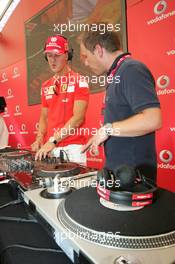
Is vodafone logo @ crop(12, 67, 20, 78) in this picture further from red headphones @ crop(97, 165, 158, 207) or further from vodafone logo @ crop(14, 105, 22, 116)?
red headphones @ crop(97, 165, 158, 207)

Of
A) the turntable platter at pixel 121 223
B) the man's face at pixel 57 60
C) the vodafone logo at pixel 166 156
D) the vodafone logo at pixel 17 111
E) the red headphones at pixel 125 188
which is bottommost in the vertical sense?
the vodafone logo at pixel 166 156

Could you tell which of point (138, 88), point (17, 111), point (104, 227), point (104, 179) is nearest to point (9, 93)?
point (17, 111)

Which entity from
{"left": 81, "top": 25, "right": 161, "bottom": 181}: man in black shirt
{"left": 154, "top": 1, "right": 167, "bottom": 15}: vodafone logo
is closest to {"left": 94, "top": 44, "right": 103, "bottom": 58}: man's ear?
{"left": 81, "top": 25, "right": 161, "bottom": 181}: man in black shirt

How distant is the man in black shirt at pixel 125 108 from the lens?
83 cm

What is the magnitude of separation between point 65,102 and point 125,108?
0.73 metres

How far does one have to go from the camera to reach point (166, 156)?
72.4 inches

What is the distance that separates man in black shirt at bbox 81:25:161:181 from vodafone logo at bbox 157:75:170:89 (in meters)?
0.82

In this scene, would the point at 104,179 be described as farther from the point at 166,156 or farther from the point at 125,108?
the point at 166,156

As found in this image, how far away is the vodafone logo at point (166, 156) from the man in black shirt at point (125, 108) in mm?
893

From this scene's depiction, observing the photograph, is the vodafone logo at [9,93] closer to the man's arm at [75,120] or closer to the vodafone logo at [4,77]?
the vodafone logo at [4,77]

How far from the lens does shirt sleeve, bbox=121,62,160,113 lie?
0.83 meters

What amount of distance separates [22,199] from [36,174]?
0.34 ft

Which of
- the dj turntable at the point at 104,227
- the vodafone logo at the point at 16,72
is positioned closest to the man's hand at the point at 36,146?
the dj turntable at the point at 104,227

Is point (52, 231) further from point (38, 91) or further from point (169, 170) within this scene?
point (38, 91)
